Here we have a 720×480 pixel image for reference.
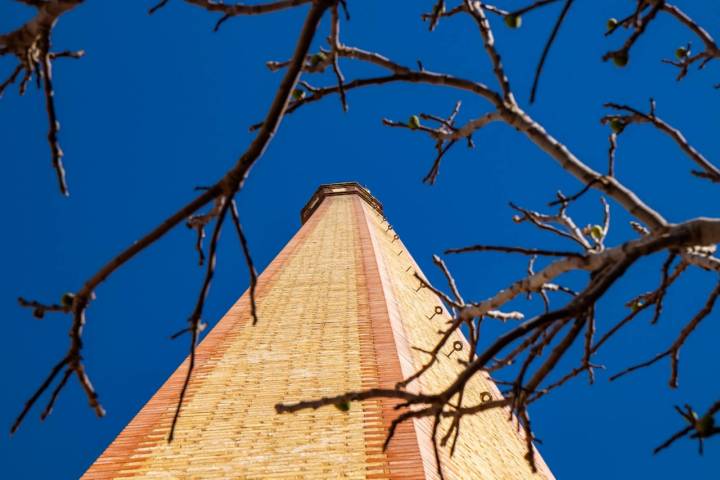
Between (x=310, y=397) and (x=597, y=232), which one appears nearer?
(x=597, y=232)

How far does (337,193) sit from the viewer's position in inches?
902

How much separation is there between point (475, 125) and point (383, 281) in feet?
25.0

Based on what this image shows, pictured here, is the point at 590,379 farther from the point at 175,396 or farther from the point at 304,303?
the point at 304,303

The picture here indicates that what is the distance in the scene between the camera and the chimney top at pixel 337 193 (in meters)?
22.8

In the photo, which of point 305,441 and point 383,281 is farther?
point 383,281

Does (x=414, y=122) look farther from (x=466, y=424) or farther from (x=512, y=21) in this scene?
(x=466, y=424)

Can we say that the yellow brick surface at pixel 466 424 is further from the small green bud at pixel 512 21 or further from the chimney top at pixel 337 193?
the chimney top at pixel 337 193

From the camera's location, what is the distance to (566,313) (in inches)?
75.1

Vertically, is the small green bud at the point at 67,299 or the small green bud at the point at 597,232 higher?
the small green bud at the point at 597,232

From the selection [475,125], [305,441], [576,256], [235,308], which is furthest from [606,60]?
[235,308]

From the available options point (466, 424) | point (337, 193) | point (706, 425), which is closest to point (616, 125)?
point (706, 425)

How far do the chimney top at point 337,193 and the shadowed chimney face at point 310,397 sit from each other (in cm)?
1156

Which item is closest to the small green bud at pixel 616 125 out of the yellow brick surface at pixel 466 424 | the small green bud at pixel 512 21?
the small green bud at pixel 512 21

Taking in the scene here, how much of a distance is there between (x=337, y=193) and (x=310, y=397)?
17.1 m
